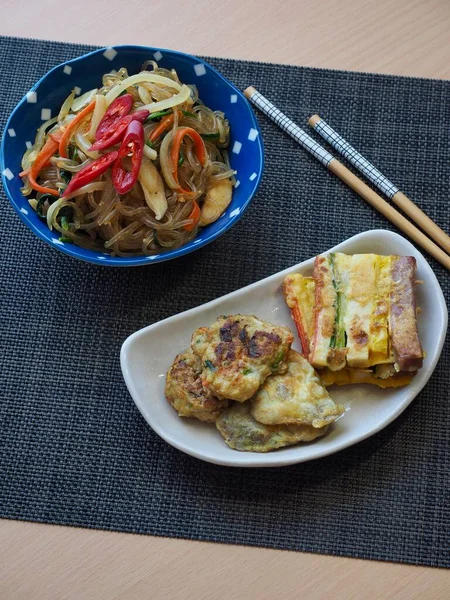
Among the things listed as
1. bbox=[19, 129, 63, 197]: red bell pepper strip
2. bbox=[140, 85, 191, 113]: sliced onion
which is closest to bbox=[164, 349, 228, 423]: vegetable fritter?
bbox=[19, 129, 63, 197]: red bell pepper strip

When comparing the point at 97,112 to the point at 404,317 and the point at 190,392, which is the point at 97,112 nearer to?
the point at 190,392

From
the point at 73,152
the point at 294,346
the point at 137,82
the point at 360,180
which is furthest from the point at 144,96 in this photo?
the point at 294,346

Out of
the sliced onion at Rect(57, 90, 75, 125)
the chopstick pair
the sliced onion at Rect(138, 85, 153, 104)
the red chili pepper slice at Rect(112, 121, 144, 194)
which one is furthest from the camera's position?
the chopstick pair

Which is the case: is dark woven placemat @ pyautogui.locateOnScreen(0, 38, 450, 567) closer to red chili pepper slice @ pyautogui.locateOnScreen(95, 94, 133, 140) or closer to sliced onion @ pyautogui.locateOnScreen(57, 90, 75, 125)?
sliced onion @ pyautogui.locateOnScreen(57, 90, 75, 125)

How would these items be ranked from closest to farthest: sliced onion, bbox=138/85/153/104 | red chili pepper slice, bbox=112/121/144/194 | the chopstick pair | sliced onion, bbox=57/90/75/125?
red chili pepper slice, bbox=112/121/144/194
sliced onion, bbox=138/85/153/104
sliced onion, bbox=57/90/75/125
the chopstick pair

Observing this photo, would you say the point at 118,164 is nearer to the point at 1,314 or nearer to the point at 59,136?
the point at 59,136

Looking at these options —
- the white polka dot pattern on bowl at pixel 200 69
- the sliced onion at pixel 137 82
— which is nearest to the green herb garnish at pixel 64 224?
the sliced onion at pixel 137 82
